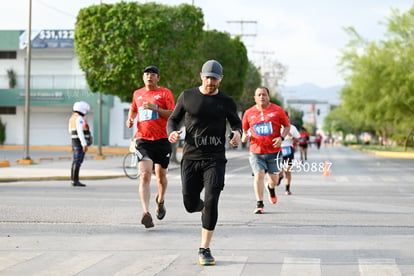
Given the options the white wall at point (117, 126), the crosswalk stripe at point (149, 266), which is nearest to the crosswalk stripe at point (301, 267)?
the crosswalk stripe at point (149, 266)

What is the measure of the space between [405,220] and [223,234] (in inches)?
123

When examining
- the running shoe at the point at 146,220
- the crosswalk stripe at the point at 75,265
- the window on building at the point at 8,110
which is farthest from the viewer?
the window on building at the point at 8,110

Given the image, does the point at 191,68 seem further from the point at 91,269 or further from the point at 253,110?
the point at 91,269

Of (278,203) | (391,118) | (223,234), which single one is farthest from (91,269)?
(391,118)

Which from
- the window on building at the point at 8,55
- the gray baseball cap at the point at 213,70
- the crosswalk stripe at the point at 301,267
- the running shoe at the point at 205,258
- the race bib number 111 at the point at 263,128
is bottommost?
the crosswalk stripe at the point at 301,267

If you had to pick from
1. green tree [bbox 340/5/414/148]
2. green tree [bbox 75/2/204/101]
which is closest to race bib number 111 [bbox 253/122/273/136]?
green tree [bbox 75/2/204/101]

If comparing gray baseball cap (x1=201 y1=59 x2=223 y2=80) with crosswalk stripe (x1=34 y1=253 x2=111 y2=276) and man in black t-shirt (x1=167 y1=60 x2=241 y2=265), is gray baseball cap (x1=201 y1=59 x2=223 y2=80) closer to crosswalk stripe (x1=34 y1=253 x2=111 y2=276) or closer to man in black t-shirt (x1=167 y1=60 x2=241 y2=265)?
man in black t-shirt (x1=167 y1=60 x2=241 y2=265)

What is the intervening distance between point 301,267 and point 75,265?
6.97ft

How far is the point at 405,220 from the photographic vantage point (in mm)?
10781

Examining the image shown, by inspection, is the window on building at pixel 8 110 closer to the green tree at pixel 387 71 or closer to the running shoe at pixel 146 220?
the green tree at pixel 387 71

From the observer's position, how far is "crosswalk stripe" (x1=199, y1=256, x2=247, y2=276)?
6691 mm

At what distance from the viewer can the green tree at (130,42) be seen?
2764 centimetres

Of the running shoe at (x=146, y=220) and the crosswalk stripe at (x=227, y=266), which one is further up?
the running shoe at (x=146, y=220)

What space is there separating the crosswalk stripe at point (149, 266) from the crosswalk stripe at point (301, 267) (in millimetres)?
1113
